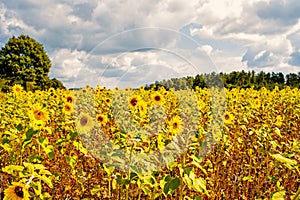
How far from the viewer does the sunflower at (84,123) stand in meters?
2.79

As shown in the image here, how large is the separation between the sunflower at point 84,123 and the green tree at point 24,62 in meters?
26.7

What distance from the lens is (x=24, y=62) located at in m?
30.3

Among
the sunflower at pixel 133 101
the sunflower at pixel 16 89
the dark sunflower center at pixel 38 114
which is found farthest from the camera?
the sunflower at pixel 16 89

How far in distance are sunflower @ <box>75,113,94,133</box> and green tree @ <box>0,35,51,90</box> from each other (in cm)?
Result: 2666

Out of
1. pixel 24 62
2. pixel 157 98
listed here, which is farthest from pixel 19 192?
pixel 24 62

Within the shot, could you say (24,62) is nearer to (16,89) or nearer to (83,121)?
(16,89)

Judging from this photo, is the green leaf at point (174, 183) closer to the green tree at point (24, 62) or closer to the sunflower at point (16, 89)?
the sunflower at point (16, 89)

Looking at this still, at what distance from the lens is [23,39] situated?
32.1 m

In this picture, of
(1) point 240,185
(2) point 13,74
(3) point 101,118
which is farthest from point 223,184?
(2) point 13,74

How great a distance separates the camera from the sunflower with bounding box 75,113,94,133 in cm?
279

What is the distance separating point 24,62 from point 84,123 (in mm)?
29284

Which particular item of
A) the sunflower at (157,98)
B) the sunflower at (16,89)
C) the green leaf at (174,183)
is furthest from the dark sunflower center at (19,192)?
the sunflower at (16,89)

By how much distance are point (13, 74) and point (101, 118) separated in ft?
93.7

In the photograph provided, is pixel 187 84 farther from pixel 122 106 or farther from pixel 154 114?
pixel 122 106
